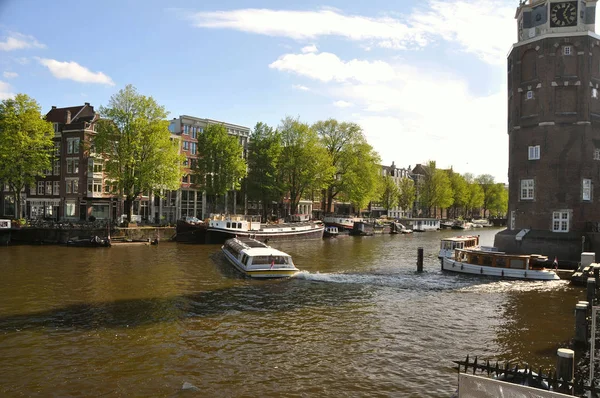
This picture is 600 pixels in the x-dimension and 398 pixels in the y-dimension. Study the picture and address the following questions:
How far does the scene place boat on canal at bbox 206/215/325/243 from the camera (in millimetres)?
61594

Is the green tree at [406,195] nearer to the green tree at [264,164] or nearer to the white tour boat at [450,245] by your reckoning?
the green tree at [264,164]

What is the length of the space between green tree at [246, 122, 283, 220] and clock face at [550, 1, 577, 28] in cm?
4933

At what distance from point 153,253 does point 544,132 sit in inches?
1658

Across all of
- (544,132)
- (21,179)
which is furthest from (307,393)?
(21,179)

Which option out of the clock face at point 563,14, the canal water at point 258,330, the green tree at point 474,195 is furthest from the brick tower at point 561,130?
the green tree at point 474,195

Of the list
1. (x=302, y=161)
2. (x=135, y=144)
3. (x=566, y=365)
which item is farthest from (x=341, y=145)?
(x=566, y=365)

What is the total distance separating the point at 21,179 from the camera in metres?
59.4

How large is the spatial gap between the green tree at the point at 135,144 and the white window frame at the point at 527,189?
4360 centimetres

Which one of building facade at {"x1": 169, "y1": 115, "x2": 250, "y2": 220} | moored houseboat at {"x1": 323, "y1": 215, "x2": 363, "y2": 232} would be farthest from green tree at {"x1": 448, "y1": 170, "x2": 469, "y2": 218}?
building facade at {"x1": 169, "y1": 115, "x2": 250, "y2": 220}

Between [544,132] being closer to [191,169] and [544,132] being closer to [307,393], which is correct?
[307,393]

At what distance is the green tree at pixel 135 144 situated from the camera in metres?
61.2

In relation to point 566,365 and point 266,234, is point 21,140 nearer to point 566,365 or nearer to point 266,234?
point 266,234

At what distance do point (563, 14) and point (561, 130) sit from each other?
11.6 metres

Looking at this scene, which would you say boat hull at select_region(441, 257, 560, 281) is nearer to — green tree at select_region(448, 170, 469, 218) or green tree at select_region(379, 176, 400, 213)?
green tree at select_region(379, 176, 400, 213)
